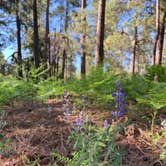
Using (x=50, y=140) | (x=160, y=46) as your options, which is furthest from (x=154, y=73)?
(x=160, y=46)

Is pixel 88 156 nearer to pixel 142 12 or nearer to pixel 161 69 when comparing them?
pixel 161 69

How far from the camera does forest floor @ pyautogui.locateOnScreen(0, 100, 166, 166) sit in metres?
2.25

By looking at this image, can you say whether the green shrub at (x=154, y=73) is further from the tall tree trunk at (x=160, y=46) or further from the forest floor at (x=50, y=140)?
the tall tree trunk at (x=160, y=46)

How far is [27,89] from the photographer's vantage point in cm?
464

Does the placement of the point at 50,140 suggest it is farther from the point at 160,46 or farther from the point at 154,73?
the point at 160,46

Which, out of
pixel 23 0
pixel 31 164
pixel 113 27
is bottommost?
pixel 31 164

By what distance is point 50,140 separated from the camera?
8.56 feet

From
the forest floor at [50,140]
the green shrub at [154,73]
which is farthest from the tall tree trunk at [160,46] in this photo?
the forest floor at [50,140]

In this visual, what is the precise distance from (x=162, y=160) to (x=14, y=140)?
1.27m

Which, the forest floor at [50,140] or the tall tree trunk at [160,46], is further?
the tall tree trunk at [160,46]

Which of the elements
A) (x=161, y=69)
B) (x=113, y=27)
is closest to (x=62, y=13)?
(x=113, y=27)

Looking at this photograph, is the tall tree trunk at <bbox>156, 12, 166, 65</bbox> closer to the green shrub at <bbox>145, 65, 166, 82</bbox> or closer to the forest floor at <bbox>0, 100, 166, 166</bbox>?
the green shrub at <bbox>145, 65, 166, 82</bbox>

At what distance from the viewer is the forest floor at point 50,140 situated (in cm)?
225

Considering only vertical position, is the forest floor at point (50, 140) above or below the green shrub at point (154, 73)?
below
